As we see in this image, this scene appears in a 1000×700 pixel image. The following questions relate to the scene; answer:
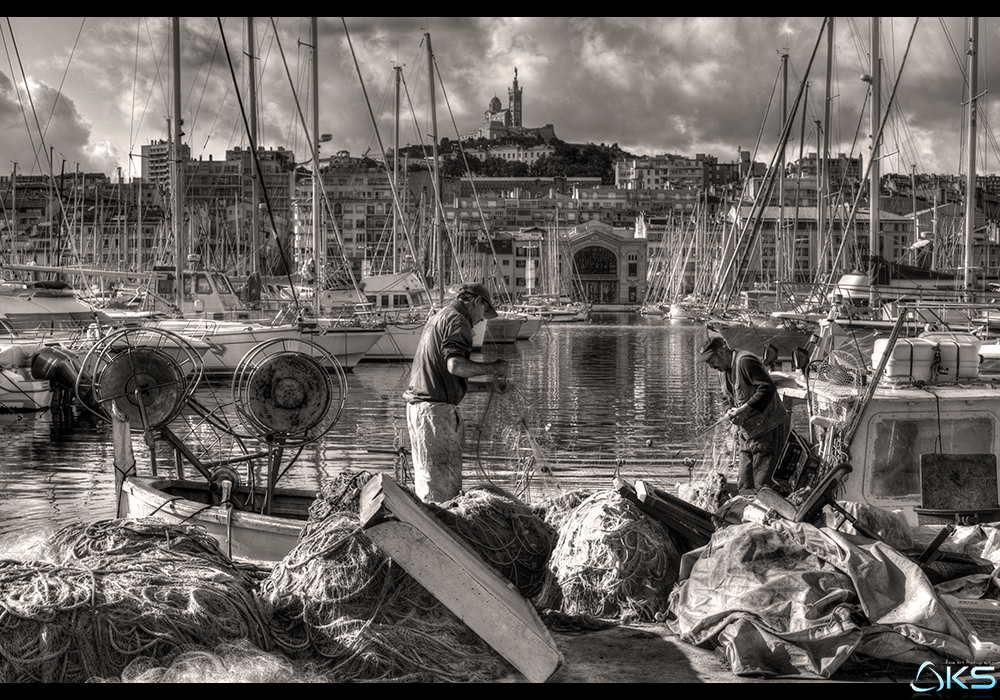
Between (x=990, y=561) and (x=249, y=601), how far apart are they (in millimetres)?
4428

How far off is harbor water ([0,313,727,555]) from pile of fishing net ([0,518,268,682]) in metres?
0.76

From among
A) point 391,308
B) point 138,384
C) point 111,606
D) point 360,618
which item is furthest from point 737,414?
point 391,308

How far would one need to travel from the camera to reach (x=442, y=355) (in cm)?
759

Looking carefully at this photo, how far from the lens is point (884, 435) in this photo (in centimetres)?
830

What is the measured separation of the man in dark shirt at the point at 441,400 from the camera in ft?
24.7

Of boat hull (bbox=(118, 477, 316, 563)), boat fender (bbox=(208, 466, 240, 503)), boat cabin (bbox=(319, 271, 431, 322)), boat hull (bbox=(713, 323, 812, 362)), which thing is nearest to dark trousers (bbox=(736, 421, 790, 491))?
boat hull (bbox=(118, 477, 316, 563))

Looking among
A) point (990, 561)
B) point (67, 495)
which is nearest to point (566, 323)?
point (67, 495)

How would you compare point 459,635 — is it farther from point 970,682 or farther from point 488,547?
point 970,682

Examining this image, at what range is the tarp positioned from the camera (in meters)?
5.25

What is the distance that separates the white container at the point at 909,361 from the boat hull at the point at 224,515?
15.8 feet

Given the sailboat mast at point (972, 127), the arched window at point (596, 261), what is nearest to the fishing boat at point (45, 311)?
the sailboat mast at point (972, 127)

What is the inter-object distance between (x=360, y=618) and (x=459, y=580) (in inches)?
22.0

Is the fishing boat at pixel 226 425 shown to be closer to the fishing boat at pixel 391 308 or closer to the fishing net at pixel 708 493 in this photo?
the fishing net at pixel 708 493

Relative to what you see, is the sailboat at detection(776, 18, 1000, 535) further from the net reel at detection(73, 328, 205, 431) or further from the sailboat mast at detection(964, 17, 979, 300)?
the sailboat mast at detection(964, 17, 979, 300)
